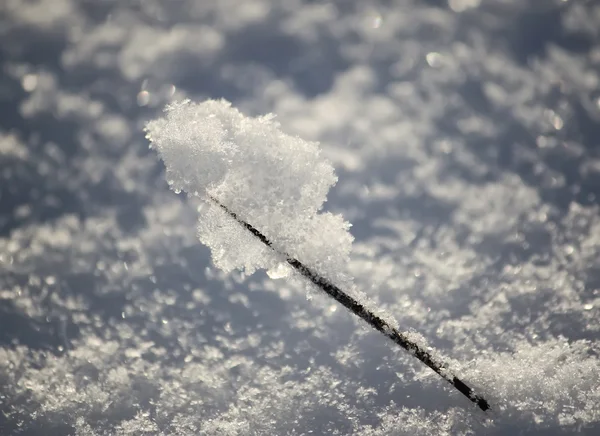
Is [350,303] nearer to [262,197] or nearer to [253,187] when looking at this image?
[262,197]

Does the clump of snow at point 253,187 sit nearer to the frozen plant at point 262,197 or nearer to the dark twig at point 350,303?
the frozen plant at point 262,197

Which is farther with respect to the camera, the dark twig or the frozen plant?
the frozen plant

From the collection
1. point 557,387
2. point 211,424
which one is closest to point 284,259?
point 211,424

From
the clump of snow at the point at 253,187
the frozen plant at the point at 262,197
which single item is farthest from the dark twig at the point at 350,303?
the clump of snow at the point at 253,187

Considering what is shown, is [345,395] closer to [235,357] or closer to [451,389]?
[451,389]

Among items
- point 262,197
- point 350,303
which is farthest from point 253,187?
point 350,303

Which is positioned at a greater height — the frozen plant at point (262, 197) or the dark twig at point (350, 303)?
the frozen plant at point (262, 197)

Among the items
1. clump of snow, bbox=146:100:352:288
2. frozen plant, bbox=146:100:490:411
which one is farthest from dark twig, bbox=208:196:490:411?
clump of snow, bbox=146:100:352:288

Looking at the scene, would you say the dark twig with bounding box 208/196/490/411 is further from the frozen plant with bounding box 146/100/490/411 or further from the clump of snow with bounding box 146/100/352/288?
the clump of snow with bounding box 146/100/352/288

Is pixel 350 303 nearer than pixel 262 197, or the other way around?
pixel 350 303
